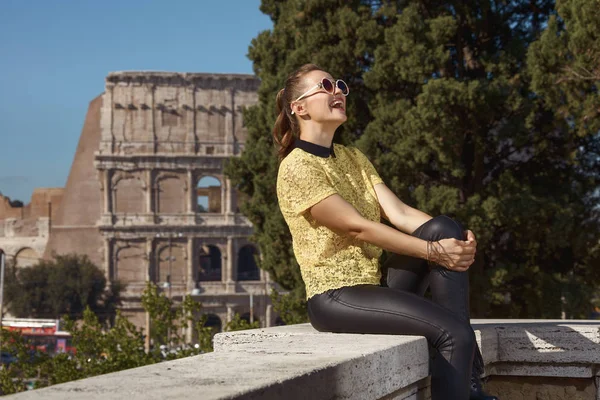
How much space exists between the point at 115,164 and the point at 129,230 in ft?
11.1

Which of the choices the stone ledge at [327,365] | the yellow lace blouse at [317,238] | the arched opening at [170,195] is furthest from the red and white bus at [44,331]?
the yellow lace blouse at [317,238]

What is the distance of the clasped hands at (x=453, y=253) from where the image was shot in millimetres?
3115

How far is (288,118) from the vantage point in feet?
11.7

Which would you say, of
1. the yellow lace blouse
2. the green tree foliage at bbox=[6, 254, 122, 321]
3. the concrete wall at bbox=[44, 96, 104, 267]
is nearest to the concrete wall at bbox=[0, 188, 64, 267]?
the concrete wall at bbox=[44, 96, 104, 267]

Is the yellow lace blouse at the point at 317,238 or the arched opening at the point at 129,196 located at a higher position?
the arched opening at the point at 129,196

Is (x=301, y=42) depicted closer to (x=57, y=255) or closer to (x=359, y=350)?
(x=359, y=350)

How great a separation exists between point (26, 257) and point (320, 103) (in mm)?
50403

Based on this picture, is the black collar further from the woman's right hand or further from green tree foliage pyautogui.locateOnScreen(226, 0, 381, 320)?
green tree foliage pyautogui.locateOnScreen(226, 0, 381, 320)

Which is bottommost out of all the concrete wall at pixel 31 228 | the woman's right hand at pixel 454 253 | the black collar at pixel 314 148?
the woman's right hand at pixel 454 253

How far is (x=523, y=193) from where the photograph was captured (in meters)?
13.5

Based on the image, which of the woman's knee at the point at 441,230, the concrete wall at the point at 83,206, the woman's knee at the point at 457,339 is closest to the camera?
the woman's knee at the point at 457,339

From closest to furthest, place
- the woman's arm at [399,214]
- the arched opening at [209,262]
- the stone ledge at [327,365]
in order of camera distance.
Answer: the stone ledge at [327,365] < the woman's arm at [399,214] < the arched opening at [209,262]

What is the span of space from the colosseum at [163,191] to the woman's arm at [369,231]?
44101 mm

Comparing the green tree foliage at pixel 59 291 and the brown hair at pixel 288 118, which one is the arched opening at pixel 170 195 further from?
the brown hair at pixel 288 118
